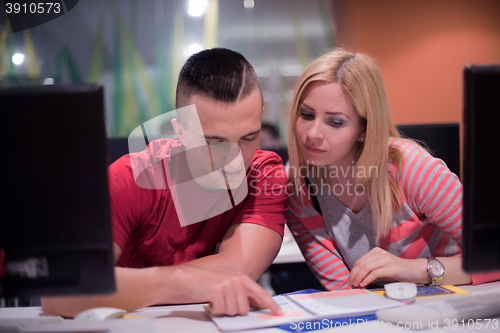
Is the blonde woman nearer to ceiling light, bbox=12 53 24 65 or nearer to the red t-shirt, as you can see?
the red t-shirt

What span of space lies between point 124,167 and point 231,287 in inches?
20.5

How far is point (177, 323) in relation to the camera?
0.91 metres

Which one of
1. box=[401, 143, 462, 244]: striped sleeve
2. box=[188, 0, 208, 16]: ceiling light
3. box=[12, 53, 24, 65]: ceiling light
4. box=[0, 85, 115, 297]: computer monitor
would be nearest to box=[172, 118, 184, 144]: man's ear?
box=[0, 85, 115, 297]: computer monitor

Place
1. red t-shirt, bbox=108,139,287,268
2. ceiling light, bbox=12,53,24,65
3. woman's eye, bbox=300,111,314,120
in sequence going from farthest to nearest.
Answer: ceiling light, bbox=12,53,24,65
woman's eye, bbox=300,111,314,120
red t-shirt, bbox=108,139,287,268

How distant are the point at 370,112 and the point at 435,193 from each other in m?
0.31

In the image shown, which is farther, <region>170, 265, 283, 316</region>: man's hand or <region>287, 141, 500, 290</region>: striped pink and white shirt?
<region>287, 141, 500, 290</region>: striped pink and white shirt

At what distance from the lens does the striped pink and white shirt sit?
1.17 meters

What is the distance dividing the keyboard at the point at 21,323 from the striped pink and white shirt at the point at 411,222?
760 millimetres

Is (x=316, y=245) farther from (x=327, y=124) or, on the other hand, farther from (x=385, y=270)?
(x=327, y=124)

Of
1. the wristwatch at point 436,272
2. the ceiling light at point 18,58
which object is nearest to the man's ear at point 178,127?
the wristwatch at point 436,272

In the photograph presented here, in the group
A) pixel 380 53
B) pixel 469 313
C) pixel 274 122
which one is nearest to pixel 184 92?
pixel 469 313

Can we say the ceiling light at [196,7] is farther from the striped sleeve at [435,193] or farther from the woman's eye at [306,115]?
the striped sleeve at [435,193]

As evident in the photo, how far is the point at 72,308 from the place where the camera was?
0.96m

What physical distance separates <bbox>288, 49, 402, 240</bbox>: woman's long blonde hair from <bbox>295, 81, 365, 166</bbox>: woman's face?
0.02m
